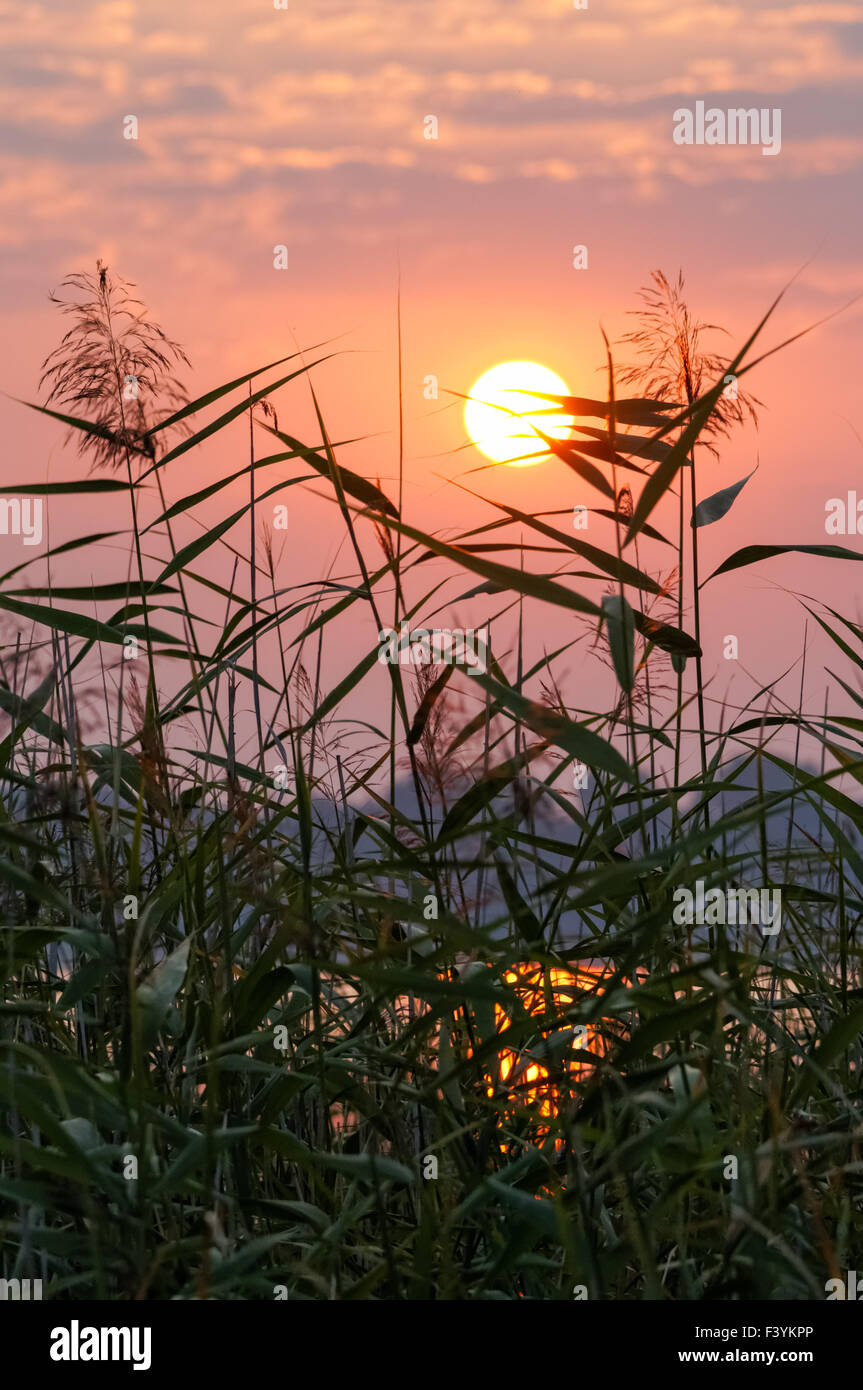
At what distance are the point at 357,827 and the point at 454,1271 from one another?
82cm

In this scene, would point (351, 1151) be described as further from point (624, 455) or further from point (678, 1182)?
point (624, 455)

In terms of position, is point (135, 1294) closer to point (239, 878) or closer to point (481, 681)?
point (239, 878)

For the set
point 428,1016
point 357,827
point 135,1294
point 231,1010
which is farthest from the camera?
point 357,827

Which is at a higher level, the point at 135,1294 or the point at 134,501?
the point at 134,501

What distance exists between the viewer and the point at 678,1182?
3.45 feet

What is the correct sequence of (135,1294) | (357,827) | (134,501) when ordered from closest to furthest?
(135,1294) → (134,501) → (357,827)

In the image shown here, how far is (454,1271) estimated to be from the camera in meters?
1.04

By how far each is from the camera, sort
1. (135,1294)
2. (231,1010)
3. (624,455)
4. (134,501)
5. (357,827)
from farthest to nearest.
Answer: (357,827)
(134,501)
(624,455)
(231,1010)
(135,1294)
